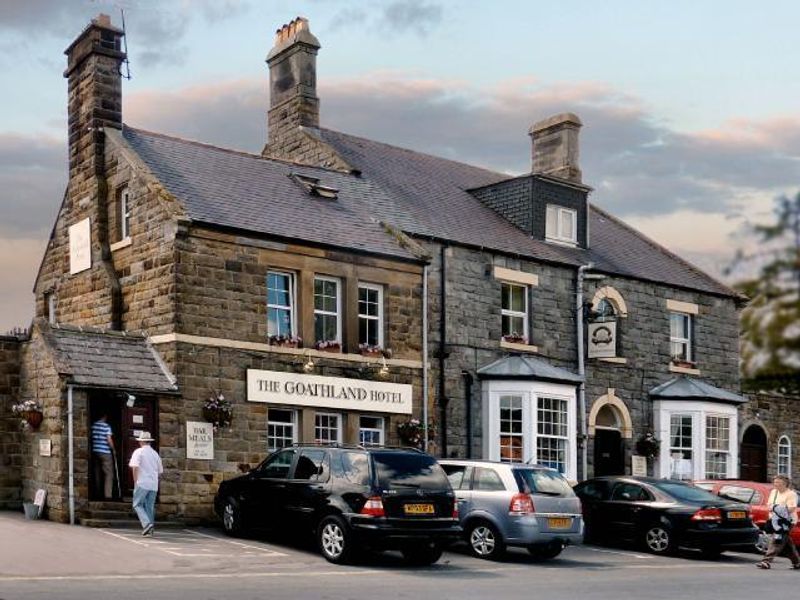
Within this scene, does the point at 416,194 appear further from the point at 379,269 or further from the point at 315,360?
the point at 315,360

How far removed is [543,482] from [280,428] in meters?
6.48

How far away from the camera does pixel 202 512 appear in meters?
20.1

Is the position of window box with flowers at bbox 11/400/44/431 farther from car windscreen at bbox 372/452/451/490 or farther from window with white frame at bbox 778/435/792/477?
window with white frame at bbox 778/435/792/477

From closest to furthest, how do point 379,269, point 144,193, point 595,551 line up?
point 595,551
point 144,193
point 379,269

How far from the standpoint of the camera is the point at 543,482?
17609 millimetres

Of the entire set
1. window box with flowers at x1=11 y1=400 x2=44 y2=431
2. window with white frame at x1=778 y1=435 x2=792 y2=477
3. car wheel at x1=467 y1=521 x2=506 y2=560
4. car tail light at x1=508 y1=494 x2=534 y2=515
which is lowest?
window with white frame at x1=778 y1=435 x2=792 y2=477

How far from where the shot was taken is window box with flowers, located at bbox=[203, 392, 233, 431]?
2014 cm

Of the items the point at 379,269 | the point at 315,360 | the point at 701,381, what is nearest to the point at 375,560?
the point at 315,360

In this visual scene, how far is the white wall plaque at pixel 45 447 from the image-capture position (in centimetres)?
1908

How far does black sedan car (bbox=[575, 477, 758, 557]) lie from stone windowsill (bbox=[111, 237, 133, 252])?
1068 centimetres

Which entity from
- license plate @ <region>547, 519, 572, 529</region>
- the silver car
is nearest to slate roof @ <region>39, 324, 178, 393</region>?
the silver car

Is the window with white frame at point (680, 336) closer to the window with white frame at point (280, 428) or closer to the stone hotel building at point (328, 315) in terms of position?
the stone hotel building at point (328, 315)

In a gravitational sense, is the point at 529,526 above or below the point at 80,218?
below

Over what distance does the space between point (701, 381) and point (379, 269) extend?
484 inches
